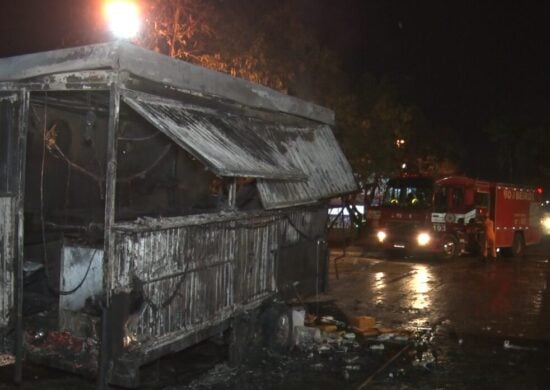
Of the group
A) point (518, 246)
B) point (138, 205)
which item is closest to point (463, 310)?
point (138, 205)

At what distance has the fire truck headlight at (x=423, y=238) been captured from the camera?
61.7ft

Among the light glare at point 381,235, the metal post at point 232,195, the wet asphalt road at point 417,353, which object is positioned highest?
the metal post at point 232,195

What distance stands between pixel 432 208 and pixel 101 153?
13.0 m

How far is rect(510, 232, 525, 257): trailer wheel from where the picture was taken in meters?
22.4

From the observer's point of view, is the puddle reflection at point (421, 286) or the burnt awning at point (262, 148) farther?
the puddle reflection at point (421, 286)

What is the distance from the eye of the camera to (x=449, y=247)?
19.0 m

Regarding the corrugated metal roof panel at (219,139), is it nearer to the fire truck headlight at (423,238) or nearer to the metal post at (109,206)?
the metal post at (109,206)

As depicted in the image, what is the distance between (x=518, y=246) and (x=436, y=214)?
19.8ft

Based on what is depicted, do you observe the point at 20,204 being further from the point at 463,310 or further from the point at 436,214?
the point at 436,214

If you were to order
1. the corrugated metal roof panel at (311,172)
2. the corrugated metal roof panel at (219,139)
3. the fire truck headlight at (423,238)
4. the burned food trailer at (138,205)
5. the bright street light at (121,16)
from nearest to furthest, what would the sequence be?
the burned food trailer at (138,205) → the corrugated metal roof panel at (219,139) → the corrugated metal roof panel at (311,172) → the bright street light at (121,16) → the fire truck headlight at (423,238)

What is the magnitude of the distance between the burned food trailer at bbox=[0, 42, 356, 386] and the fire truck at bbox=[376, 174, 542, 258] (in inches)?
411

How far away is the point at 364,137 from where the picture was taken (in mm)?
22438

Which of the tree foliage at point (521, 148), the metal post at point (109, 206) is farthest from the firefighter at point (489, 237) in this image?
the tree foliage at point (521, 148)

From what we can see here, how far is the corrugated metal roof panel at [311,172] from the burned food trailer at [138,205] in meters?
0.03
